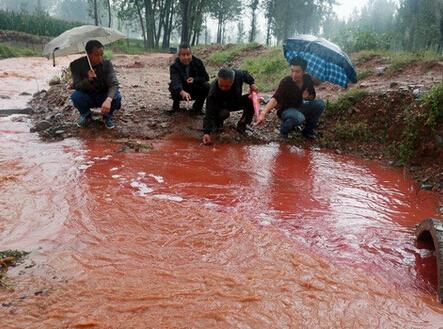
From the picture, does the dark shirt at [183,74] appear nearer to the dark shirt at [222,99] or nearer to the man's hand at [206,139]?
the dark shirt at [222,99]

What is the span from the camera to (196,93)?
614cm

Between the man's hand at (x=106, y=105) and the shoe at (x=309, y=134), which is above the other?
the man's hand at (x=106, y=105)

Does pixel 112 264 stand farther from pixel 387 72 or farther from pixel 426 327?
pixel 387 72

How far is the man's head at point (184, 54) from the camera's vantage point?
571cm

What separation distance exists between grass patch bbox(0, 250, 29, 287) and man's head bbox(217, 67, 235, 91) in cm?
330

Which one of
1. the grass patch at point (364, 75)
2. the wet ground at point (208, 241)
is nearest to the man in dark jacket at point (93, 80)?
the wet ground at point (208, 241)

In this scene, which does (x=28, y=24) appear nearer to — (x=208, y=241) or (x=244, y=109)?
(x=244, y=109)

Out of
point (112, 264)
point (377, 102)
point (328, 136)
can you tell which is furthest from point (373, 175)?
point (112, 264)

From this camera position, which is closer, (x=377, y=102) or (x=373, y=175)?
(x=373, y=175)

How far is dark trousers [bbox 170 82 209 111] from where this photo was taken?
5.98 meters

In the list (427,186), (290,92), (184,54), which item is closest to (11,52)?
(184,54)

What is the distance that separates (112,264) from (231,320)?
92 cm

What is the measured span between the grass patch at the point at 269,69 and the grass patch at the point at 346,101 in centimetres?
266

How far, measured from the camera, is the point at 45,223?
311cm
